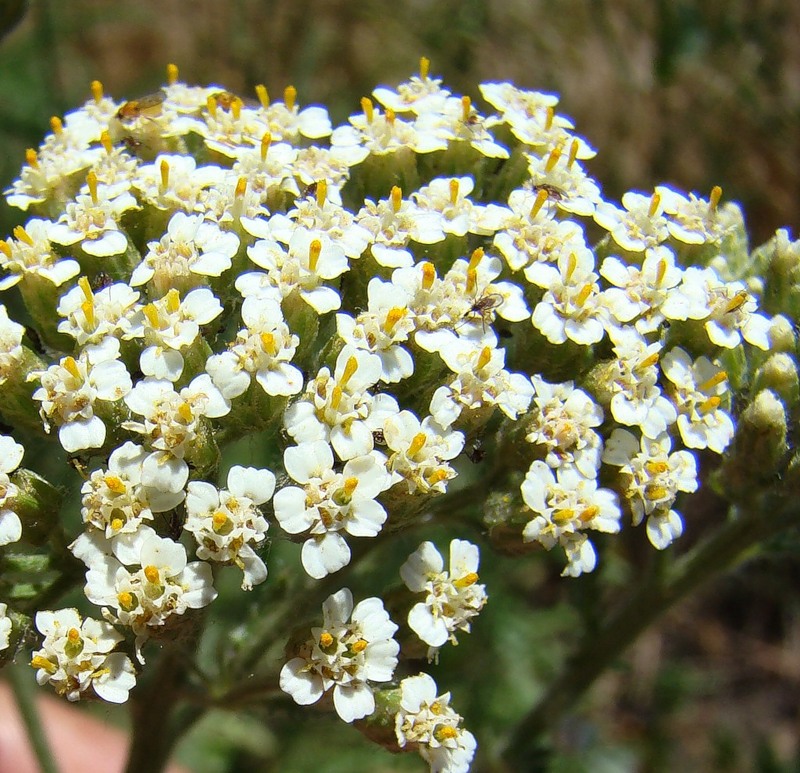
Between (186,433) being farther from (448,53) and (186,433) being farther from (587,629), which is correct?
(448,53)

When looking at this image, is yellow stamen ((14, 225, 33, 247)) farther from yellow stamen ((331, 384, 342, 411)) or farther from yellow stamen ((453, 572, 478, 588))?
yellow stamen ((453, 572, 478, 588))

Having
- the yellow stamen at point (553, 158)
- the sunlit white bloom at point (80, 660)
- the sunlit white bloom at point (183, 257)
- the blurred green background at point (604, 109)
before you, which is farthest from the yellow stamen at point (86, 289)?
the blurred green background at point (604, 109)

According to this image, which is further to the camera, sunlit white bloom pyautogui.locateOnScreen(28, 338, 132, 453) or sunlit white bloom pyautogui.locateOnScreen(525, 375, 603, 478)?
sunlit white bloom pyautogui.locateOnScreen(525, 375, 603, 478)

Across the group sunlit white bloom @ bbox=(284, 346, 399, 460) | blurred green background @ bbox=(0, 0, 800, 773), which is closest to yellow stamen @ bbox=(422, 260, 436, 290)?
sunlit white bloom @ bbox=(284, 346, 399, 460)

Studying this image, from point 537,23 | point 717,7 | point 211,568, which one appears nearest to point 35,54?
point 537,23

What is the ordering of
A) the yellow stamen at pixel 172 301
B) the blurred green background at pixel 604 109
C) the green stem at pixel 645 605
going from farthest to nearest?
the blurred green background at pixel 604 109 < the green stem at pixel 645 605 < the yellow stamen at pixel 172 301

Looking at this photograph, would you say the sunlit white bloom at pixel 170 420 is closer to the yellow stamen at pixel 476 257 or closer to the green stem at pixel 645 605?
the yellow stamen at pixel 476 257

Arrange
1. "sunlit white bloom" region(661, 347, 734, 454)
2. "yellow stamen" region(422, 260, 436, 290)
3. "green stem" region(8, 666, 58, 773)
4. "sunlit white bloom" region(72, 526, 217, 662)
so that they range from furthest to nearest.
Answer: "green stem" region(8, 666, 58, 773)
"sunlit white bloom" region(661, 347, 734, 454)
"yellow stamen" region(422, 260, 436, 290)
"sunlit white bloom" region(72, 526, 217, 662)
